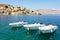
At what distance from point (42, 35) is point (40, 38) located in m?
2.80

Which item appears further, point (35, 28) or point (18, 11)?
point (18, 11)

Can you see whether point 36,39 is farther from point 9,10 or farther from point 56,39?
point 9,10

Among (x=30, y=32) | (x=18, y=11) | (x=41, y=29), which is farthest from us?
(x=18, y=11)

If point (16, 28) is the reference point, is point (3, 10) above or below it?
below

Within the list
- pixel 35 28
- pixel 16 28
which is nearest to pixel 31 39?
pixel 35 28

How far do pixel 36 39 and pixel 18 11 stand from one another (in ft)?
513

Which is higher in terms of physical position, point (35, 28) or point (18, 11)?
point (35, 28)

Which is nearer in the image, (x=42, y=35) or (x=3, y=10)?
(x=42, y=35)

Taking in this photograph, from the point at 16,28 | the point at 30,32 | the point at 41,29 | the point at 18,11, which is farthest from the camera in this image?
the point at 18,11

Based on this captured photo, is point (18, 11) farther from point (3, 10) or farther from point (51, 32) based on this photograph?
point (51, 32)

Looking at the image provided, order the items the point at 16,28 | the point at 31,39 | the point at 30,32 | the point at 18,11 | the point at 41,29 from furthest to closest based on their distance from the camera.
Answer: the point at 18,11 < the point at 16,28 < the point at 30,32 < the point at 41,29 < the point at 31,39

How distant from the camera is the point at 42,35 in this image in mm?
41469

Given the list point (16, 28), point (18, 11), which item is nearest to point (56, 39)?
point (16, 28)

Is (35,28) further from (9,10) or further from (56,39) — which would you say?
(9,10)
